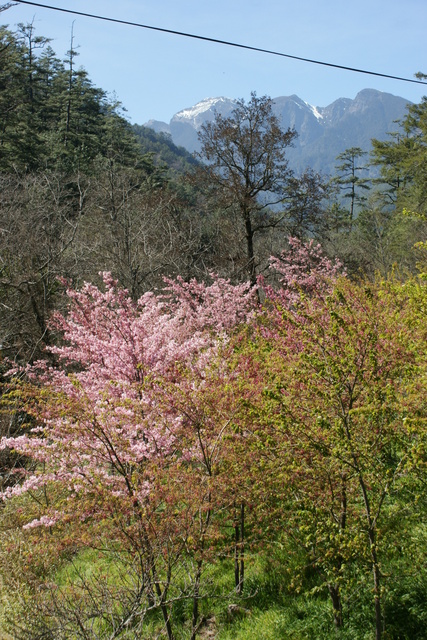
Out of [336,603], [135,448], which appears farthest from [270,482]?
[135,448]

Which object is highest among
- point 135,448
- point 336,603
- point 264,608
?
point 135,448

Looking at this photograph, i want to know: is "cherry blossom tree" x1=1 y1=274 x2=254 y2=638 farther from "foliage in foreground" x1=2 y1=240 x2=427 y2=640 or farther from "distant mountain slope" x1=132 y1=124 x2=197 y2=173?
"distant mountain slope" x1=132 y1=124 x2=197 y2=173

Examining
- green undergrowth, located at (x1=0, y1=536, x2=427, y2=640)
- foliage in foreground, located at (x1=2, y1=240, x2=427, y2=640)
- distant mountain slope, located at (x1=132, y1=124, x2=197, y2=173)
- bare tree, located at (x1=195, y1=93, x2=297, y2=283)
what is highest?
distant mountain slope, located at (x1=132, y1=124, x2=197, y2=173)

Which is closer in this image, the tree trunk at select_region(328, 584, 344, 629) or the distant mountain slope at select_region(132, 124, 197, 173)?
the tree trunk at select_region(328, 584, 344, 629)

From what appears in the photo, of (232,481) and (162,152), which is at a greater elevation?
(162,152)

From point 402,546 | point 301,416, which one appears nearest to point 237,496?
point 301,416

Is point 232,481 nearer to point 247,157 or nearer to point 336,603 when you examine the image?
point 336,603

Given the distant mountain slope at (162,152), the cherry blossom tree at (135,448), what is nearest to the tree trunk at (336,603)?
the cherry blossom tree at (135,448)

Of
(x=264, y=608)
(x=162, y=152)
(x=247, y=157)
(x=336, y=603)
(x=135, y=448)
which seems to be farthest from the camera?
(x=162, y=152)

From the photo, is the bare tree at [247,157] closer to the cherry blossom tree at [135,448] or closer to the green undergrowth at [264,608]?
the cherry blossom tree at [135,448]

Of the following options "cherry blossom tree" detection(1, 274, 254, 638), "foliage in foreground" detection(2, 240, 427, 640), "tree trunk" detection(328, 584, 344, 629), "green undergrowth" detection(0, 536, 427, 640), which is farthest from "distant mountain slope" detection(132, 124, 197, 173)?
"tree trunk" detection(328, 584, 344, 629)

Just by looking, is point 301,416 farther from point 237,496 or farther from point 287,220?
point 287,220

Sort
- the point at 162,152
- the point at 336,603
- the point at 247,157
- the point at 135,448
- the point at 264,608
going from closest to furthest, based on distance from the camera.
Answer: the point at 336,603
the point at 264,608
the point at 135,448
the point at 247,157
the point at 162,152

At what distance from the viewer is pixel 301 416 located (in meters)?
4.09
